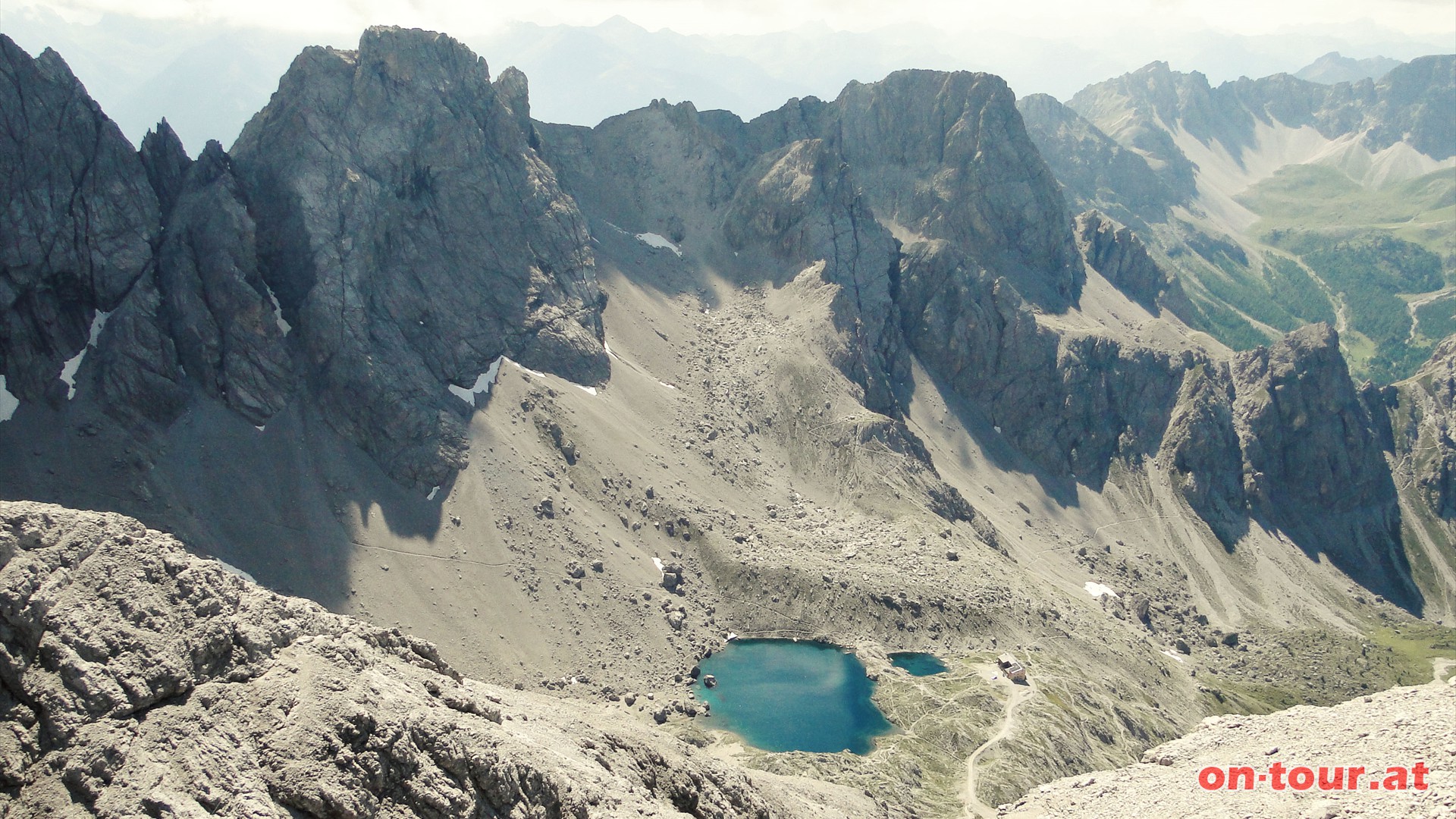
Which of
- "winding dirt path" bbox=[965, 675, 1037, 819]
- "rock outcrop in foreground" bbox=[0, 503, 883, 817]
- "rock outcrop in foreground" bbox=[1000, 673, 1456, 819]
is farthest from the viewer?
"winding dirt path" bbox=[965, 675, 1037, 819]

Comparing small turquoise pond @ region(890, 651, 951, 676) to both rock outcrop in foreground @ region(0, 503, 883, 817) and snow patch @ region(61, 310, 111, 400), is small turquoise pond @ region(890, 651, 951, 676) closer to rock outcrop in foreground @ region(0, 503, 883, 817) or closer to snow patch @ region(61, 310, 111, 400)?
rock outcrop in foreground @ region(0, 503, 883, 817)

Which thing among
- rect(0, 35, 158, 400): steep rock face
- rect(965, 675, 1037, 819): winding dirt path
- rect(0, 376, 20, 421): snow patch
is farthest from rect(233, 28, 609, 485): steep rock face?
rect(965, 675, 1037, 819): winding dirt path

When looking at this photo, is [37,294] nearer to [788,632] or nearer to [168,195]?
[168,195]

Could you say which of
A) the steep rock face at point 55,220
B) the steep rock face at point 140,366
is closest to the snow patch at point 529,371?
the steep rock face at point 140,366

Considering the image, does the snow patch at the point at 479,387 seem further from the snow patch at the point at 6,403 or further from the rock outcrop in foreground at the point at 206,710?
the rock outcrop in foreground at the point at 206,710
